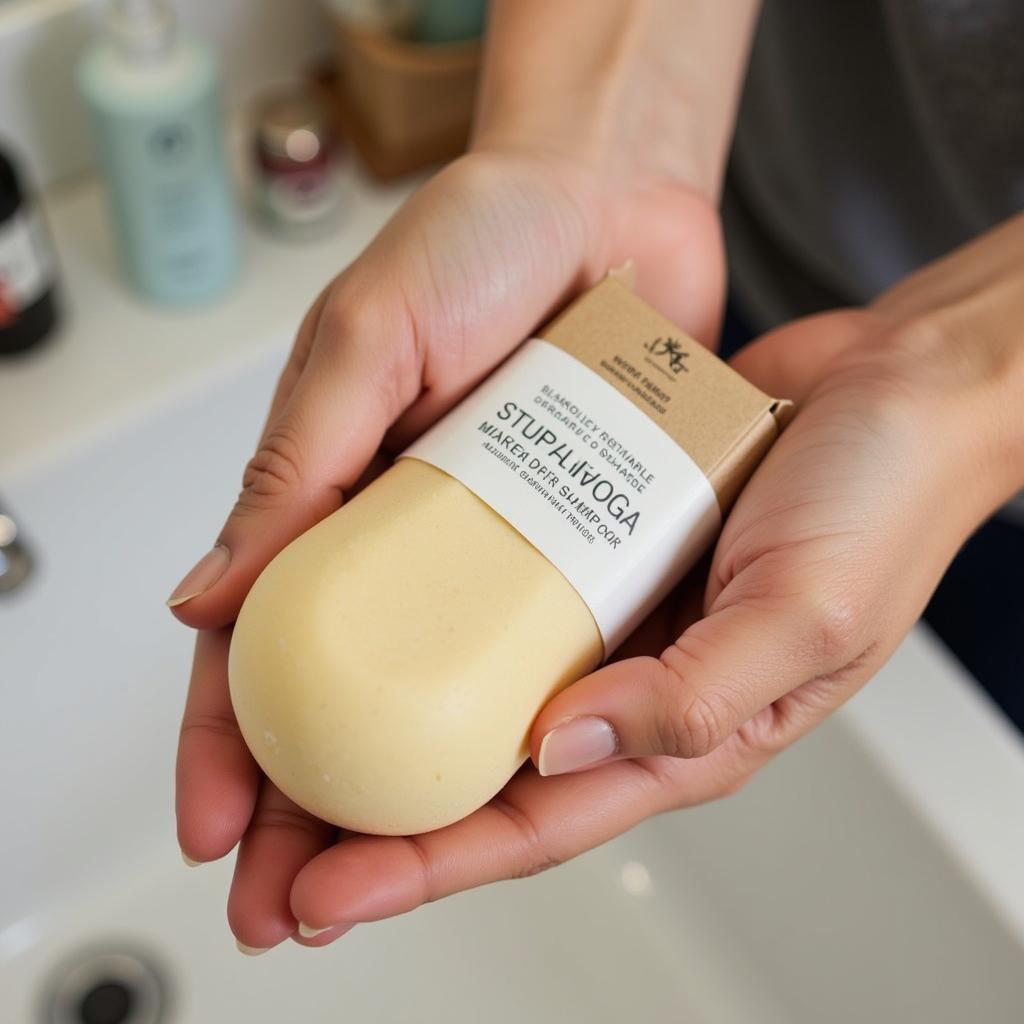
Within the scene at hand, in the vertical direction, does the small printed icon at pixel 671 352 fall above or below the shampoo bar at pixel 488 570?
above

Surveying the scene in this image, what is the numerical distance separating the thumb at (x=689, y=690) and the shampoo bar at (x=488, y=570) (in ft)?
0.04

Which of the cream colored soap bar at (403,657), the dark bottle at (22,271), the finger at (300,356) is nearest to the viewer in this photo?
the cream colored soap bar at (403,657)

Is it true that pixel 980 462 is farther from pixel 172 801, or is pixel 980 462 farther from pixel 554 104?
pixel 172 801

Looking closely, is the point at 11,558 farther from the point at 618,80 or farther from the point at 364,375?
the point at 618,80

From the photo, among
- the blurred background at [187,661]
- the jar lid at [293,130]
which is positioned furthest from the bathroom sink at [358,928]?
the jar lid at [293,130]

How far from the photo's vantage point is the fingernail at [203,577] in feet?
1.40

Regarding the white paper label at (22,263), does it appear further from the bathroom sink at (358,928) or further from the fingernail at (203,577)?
the fingernail at (203,577)

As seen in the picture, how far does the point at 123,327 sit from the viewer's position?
69cm

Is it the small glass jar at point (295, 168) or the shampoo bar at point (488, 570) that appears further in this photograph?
the small glass jar at point (295, 168)

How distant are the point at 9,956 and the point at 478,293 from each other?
0.47 metres

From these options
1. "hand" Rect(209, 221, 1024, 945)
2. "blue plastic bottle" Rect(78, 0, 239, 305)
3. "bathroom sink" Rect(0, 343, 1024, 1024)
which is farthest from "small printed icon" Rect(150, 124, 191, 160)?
"hand" Rect(209, 221, 1024, 945)

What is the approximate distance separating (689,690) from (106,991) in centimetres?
43

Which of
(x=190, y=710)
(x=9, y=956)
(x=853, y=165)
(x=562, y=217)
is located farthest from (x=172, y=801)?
(x=853, y=165)

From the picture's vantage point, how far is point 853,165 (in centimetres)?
71
